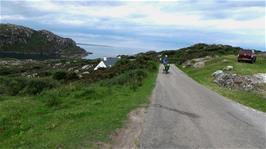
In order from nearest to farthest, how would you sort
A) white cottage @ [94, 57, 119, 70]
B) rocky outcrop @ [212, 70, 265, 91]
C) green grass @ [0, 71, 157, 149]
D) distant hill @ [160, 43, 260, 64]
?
green grass @ [0, 71, 157, 149]
rocky outcrop @ [212, 70, 265, 91]
white cottage @ [94, 57, 119, 70]
distant hill @ [160, 43, 260, 64]

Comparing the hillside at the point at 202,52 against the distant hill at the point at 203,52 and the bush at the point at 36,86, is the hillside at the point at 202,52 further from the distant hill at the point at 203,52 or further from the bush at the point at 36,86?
the bush at the point at 36,86

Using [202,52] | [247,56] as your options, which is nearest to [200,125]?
[247,56]

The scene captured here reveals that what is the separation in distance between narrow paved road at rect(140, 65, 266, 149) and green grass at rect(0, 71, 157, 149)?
128 centimetres

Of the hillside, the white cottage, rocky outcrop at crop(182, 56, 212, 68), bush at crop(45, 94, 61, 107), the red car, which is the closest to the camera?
bush at crop(45, 94, 61, 107)

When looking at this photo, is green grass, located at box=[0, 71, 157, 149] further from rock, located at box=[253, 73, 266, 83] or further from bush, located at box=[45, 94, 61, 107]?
rock, located at box=[253, 73, 266, 83]

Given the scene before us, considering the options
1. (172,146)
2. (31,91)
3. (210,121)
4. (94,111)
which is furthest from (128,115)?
(31,91)

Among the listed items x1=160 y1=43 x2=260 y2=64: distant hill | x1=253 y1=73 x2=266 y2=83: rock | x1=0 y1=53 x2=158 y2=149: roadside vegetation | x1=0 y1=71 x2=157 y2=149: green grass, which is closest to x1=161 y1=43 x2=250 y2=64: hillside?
x1=160 y1=43 x2=260 y2=64: distant hill

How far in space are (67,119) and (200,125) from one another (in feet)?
17.4

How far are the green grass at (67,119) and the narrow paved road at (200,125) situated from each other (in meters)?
1.28

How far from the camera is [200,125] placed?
15680 mm

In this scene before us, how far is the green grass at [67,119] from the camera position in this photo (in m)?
12.2

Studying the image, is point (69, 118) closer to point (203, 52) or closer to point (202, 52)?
point (203, 52)

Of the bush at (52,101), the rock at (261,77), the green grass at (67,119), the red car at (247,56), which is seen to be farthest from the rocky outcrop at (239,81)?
the bush at (52,101)

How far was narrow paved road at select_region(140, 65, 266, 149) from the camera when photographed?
12.8 metres
